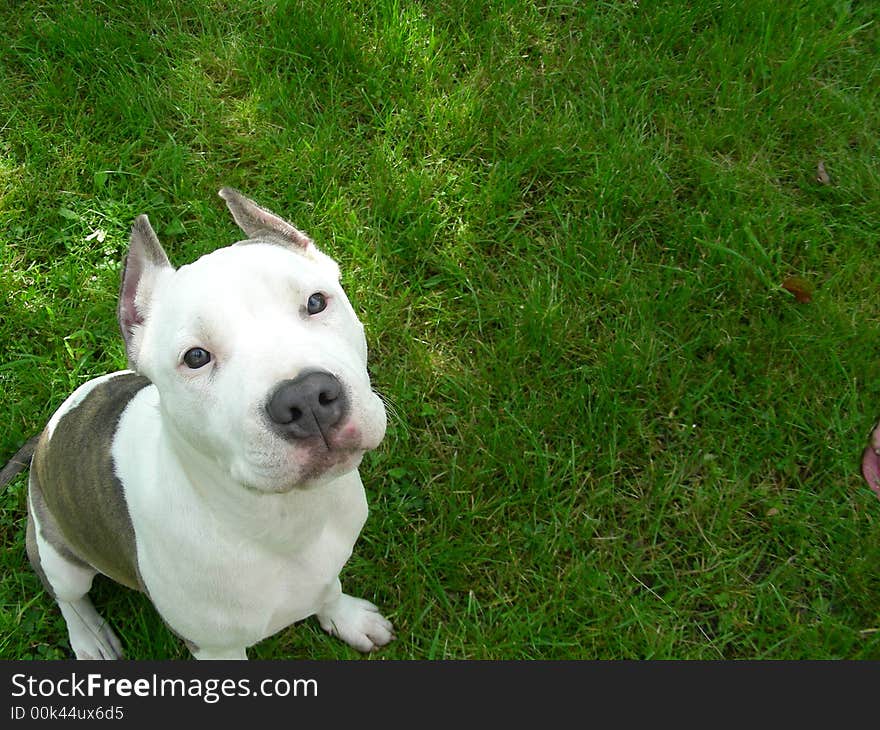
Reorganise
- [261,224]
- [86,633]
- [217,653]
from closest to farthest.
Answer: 1. [261,224]
2. [217,653]
3. [86,633]

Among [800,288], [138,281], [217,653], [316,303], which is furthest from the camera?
[800,288]

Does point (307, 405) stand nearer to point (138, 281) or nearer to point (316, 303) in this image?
point (316, 303)

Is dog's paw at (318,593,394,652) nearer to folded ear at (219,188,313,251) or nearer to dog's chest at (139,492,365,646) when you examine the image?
dog's chest at (139,492,365,646)

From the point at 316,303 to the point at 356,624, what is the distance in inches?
61.5

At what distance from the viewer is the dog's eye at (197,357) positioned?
218 cm

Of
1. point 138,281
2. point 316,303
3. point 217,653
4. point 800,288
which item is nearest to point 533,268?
point 800,288

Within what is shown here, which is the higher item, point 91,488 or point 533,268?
point 91,488

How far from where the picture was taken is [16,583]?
3559 mm

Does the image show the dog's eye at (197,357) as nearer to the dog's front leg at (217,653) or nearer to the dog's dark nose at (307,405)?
the dog's dark nose at (307,405)

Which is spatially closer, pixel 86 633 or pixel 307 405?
pixel 307 405

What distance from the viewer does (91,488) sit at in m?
2.71

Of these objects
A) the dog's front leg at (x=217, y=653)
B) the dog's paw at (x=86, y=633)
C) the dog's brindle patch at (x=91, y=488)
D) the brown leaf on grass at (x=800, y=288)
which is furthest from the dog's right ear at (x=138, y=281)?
the brown leaf on grass at (x=800, y=288)

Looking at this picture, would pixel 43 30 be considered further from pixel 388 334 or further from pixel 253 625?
pixel 253 625

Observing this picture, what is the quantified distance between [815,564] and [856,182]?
6.14ft
